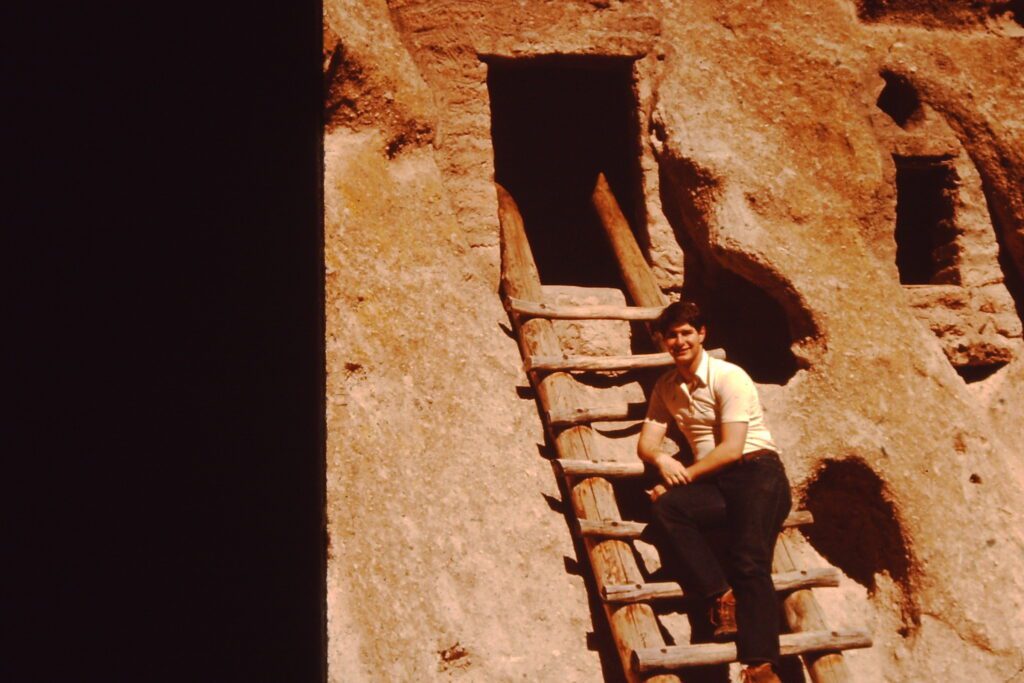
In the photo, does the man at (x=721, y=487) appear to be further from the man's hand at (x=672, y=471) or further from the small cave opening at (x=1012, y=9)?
the small cave opening at (x=1012, y=9)

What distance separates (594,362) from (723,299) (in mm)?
1066

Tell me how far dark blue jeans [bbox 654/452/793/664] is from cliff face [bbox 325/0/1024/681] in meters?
0.44

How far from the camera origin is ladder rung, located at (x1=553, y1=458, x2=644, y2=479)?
13.6 ft

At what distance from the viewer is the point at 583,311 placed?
4770 mm

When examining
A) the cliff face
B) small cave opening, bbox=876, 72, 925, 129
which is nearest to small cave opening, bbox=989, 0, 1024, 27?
the cliff face

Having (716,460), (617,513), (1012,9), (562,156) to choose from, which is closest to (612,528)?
(617,513)

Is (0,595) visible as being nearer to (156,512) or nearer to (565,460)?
(156,512)

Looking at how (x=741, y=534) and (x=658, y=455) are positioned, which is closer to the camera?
(x=741, y=534)

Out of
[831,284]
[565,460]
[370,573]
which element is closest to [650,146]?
[831,284]

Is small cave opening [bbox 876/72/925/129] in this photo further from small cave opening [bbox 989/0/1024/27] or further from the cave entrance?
the cave entrance

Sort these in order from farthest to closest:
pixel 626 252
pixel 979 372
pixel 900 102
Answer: pixel 900 102
pixel 979 372
pixel 626 252

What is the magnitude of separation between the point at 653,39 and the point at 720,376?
2.03 metres

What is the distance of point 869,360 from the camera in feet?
15.5

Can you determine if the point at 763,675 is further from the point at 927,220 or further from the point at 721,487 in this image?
the point at 927,220
